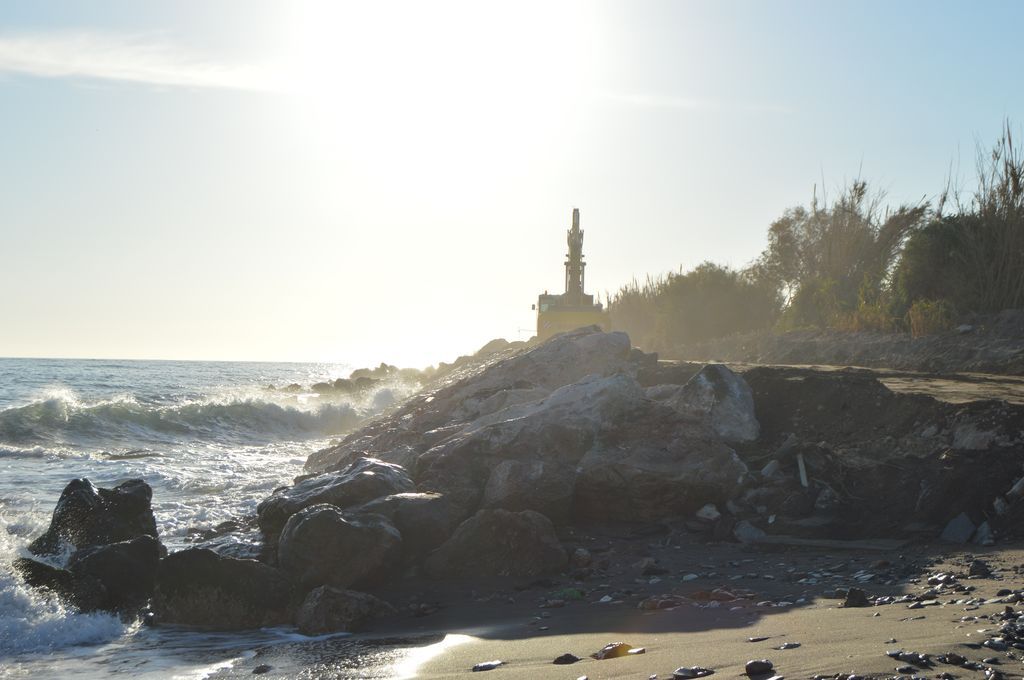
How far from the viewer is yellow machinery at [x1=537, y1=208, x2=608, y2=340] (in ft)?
91.7

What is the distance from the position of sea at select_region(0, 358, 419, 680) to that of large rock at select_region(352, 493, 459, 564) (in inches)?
70.4

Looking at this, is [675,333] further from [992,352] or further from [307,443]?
[992,352]

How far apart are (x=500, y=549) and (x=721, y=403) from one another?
4.38 m

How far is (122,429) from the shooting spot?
79.5 ft

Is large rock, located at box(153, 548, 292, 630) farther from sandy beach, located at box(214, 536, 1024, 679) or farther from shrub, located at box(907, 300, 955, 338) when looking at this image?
shrub, located at box(907, 300, 955, 338)

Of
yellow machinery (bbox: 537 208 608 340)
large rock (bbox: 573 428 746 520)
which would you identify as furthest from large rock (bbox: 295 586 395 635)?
yellow machinery (bbox: 537 208 608 340)

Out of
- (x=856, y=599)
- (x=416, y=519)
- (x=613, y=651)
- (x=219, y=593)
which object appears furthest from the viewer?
(x=416, y=519)

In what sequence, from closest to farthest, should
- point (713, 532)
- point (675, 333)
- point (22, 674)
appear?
point (22, 674) < point (713, 532) < point (675, 333)

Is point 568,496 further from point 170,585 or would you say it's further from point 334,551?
point 170,585

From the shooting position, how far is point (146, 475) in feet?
51.1

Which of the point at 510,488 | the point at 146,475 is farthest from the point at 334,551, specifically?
the point at 146,475

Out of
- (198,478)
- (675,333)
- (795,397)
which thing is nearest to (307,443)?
(198,478)

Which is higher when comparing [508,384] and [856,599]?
[508,384]

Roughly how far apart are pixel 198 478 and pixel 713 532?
9873 millimetres
